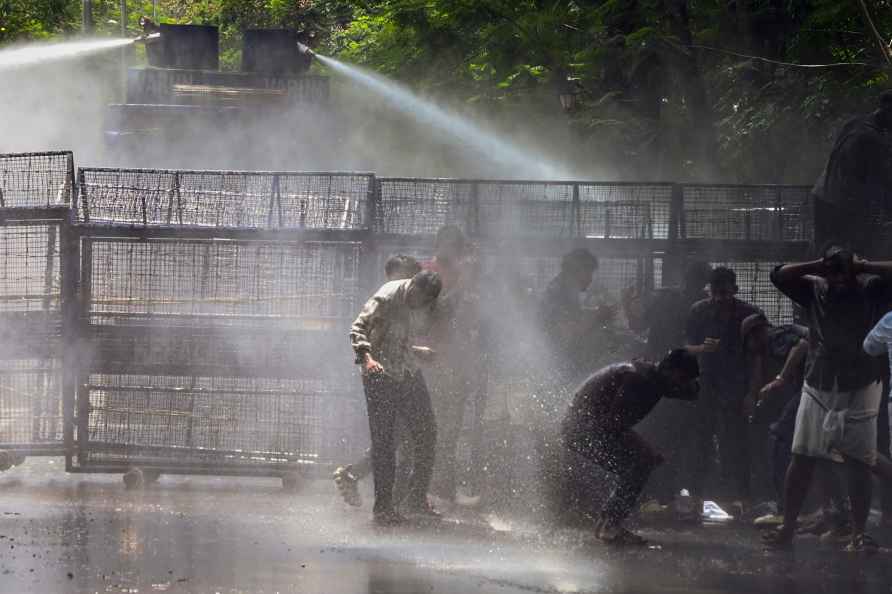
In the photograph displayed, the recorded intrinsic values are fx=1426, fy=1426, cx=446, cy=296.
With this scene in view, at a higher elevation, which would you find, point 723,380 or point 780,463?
point 723,380

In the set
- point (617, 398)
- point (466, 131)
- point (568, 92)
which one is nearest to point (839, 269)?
point (617, 398)

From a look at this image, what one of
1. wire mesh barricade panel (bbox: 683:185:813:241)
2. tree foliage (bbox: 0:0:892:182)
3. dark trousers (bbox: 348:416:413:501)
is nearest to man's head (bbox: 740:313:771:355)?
wire mesh barricade panel (bbox: 683:185:813:241)

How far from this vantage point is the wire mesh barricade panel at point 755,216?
10.3m

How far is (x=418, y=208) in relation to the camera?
411 inches

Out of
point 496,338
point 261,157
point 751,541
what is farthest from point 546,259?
point 261,157

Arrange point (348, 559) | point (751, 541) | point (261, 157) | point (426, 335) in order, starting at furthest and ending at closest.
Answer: point (261, 157)
point (426, 335)
point (751, 541)
point (348, 559)

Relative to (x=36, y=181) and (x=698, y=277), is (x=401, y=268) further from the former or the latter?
(x=36, y=181)

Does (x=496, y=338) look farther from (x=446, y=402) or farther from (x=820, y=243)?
(x=820, y=243)

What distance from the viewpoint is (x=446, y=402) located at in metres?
10.0

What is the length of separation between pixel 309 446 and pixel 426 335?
4.31ft

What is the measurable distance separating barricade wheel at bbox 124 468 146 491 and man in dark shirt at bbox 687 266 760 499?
13.0 feet

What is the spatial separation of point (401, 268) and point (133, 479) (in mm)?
2684

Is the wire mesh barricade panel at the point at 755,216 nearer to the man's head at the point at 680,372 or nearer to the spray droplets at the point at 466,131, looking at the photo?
the man's head at the point at 680,372

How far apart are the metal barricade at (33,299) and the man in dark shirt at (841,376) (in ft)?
16.8
